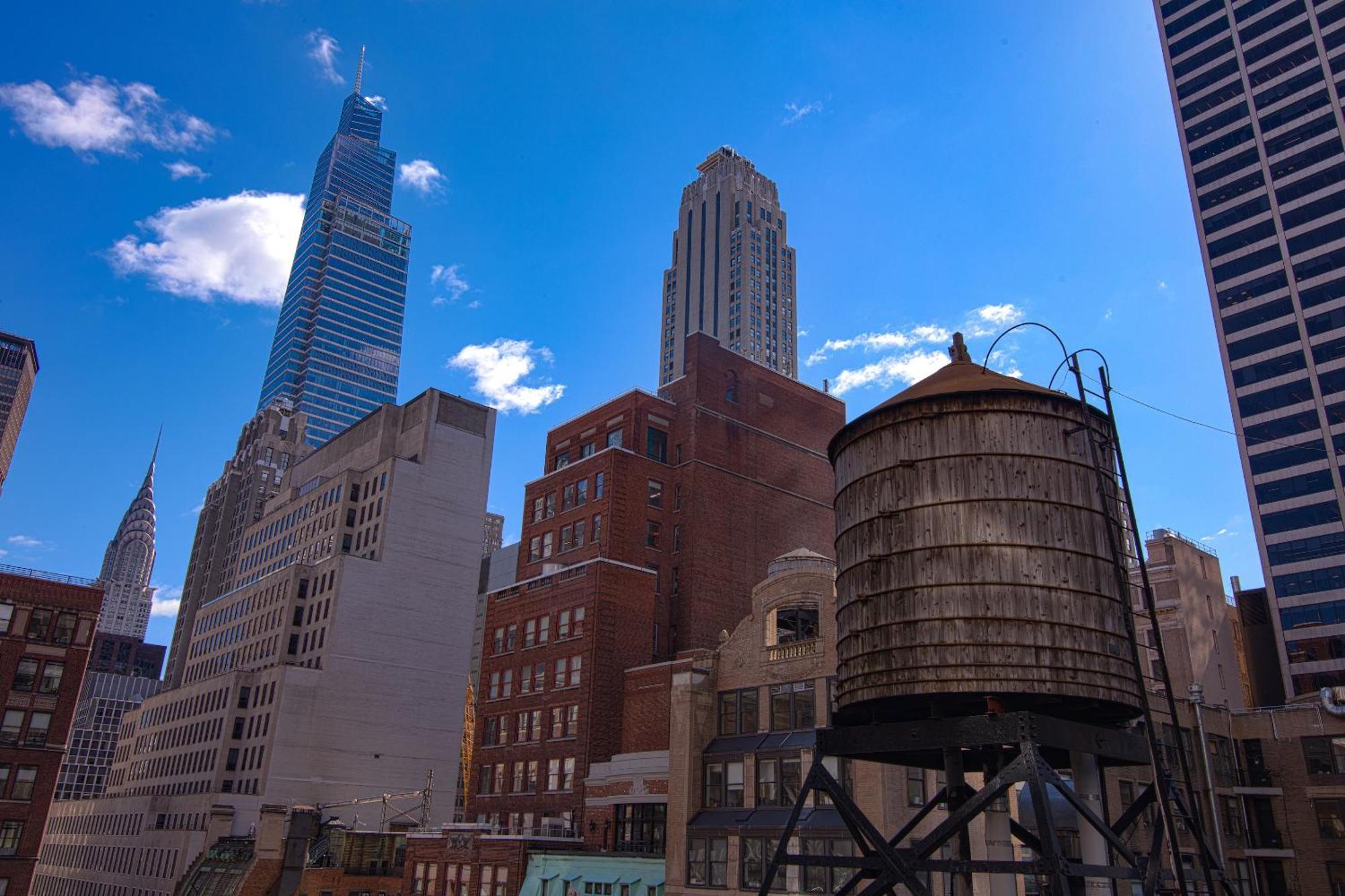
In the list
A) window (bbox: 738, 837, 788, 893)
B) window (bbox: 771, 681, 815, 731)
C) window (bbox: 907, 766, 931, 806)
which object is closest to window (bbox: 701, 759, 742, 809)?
window (bbox: 738, 837, 788, 893)

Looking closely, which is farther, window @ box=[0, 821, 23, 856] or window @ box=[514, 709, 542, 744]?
window @ box=[0, 821, 23, 856]

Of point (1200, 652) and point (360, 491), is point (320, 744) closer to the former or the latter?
point (360, 491)

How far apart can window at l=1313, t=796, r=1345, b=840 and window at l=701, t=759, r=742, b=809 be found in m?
28.2

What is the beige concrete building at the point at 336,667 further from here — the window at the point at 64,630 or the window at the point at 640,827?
the window at the point at 640,827

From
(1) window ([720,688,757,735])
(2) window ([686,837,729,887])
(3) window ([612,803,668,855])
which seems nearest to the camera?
(2) window ([686,837,729,887])

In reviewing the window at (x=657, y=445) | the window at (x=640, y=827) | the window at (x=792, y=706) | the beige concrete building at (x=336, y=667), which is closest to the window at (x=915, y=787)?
the window at (x=792, y=706)

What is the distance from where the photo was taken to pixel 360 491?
346ft

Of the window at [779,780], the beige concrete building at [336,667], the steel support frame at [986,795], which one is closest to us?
the steel support frame at [986,795]

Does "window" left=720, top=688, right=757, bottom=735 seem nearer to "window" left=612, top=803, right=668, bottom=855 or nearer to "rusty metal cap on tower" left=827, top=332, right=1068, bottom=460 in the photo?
"window" left=612, top=803, right=668, bottom=855

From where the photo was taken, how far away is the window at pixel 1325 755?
48.1m

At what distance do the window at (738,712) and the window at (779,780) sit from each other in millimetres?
2181

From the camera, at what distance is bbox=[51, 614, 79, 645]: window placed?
235ft

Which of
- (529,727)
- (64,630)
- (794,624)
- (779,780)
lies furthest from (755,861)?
(64,630)

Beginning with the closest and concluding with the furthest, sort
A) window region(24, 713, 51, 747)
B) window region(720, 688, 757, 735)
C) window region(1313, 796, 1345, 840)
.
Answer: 1. window region(720, 688, 757, 735)
2. window region(1313, 796, 1345, 840)
3. window region(24, 713, 51, 747)
